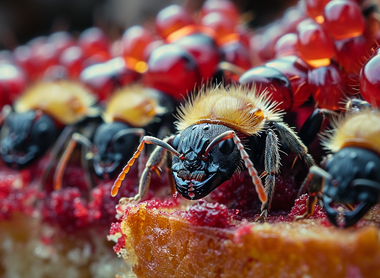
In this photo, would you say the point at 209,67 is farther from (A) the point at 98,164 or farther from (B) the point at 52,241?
(B) the point at 52,241

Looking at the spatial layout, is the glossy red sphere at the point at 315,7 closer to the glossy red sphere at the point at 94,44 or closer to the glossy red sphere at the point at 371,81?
the glossy red sphere at the point at 371,81

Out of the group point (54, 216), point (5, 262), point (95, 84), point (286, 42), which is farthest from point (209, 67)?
point (5, 262)

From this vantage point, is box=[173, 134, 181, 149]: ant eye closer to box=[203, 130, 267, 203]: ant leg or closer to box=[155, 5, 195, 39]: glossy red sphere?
box=[203, 130, 267, 203]: ant leg

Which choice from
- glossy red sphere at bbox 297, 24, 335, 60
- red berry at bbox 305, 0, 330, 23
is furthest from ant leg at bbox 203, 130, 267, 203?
red berry at bbox 305, 0, 330, 23

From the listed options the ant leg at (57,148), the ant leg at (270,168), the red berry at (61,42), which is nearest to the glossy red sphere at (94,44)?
the red berry at (61,42)

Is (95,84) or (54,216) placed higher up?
(95,84)
